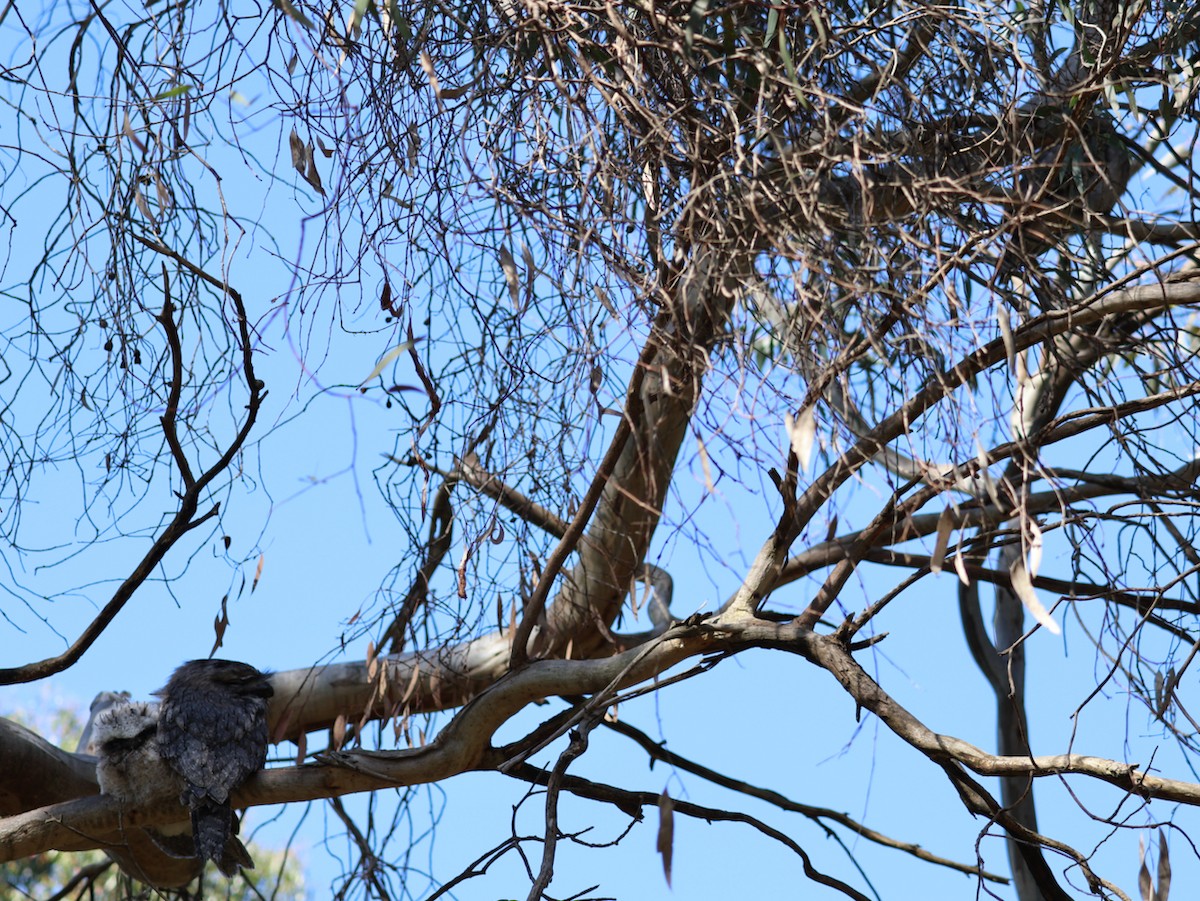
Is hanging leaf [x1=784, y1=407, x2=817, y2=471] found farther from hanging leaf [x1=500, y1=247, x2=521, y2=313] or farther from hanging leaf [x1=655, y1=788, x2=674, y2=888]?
hanging leaf [x1=655, y1=788, x2=674, y2=888]

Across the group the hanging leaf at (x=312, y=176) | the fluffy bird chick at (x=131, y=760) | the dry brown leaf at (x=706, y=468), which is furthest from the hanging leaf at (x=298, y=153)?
the fluffy bird chick at (x=131, y=760)

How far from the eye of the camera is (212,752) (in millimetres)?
2619

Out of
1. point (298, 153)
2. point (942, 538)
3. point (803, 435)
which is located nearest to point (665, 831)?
point (942, 538)

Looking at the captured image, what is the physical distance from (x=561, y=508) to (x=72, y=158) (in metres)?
1.01

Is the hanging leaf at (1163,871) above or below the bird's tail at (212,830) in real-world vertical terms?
below

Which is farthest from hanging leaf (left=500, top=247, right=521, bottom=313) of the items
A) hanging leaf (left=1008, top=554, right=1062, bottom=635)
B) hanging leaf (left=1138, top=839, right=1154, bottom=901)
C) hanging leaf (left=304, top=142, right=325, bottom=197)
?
hanging leaf (left=1138, top=839, right=1154, bottom=901)

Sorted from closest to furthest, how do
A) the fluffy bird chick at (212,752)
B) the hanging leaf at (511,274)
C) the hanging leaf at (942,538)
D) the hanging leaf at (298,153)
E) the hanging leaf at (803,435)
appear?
the hanging leaf at (803,435), the hanging leaf at (942,538), the hanging leaf at (511,274), the hanging leaf at (298,153), the fluffy bird chick at (212,752)

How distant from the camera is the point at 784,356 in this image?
166cm

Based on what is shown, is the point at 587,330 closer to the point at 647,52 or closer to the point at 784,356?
the point at 784,356

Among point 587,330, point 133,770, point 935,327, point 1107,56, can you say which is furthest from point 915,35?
point 133,770

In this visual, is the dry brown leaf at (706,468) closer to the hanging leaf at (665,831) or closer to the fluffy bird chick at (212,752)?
the hanging leaf at (665,831)

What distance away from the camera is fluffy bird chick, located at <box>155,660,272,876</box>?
2598mm

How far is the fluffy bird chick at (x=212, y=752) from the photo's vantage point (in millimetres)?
2598

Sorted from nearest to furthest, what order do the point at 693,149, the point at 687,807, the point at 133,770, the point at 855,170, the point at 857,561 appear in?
the point at 855,170 → the point at 693,149 → the point at 857,561 → the point at 687,807 → the point at 133,770
